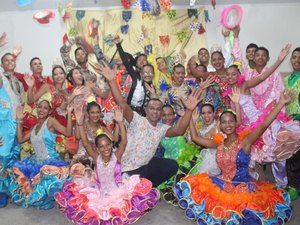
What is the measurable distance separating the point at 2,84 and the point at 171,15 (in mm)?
3981

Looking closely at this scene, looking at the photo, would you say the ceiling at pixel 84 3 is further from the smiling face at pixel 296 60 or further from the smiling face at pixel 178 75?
the smiling face at pixel 296 60

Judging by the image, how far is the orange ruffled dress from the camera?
9.73ft

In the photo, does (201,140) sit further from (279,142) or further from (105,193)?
(105,193)

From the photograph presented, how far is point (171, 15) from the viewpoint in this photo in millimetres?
7062

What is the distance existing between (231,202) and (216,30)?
191 inches

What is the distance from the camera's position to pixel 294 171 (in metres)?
3.90

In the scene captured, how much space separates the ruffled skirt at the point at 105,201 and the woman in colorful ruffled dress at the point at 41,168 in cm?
21

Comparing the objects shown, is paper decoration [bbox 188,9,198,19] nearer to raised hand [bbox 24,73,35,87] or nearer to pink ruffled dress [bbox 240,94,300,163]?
raised hand [bbox 24,73,35,87]

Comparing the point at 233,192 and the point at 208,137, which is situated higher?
the point at 208,137

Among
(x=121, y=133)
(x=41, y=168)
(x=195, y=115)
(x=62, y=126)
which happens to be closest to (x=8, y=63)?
(x=62, y=126)

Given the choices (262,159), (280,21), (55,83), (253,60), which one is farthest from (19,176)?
(280,21)

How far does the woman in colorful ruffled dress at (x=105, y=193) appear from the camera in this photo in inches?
123

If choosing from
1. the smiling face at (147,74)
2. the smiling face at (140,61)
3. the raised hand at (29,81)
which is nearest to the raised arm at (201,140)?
the smiling face at (147,74)

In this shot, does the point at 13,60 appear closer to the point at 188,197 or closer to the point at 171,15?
the point at 188,197
